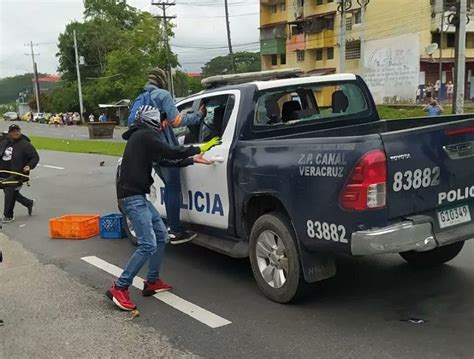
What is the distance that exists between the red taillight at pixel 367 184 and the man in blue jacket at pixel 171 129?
237 centimetres

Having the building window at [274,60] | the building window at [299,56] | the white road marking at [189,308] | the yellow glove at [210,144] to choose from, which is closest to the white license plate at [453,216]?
the white road marking at [189,308]

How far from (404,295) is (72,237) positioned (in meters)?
4.89

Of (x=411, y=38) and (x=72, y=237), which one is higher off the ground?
(x=411, y=38)

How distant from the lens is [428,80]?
157 ft

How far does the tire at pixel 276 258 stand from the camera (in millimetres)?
4875

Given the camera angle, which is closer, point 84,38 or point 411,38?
point 411,38

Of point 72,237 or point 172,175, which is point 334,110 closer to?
point 172,175

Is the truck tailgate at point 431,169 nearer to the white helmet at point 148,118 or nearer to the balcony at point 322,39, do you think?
the white helmet at point 148,118

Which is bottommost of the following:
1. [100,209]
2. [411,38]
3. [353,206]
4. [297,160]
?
[100,209]

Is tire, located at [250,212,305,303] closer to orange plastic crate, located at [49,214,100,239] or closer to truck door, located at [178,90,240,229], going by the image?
truck door, located at [178,90,240,229]

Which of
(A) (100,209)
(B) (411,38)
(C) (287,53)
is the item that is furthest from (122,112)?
(A) (100,209)

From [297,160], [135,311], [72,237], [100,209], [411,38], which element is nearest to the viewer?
Answer: [297,160]

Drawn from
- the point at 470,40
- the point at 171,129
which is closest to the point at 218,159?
the point at 171,129

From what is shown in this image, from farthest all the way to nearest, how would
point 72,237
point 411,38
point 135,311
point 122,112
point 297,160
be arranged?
point 122,112 < point 411,38 < point 72,237 < point 135,311 < point 297,160
